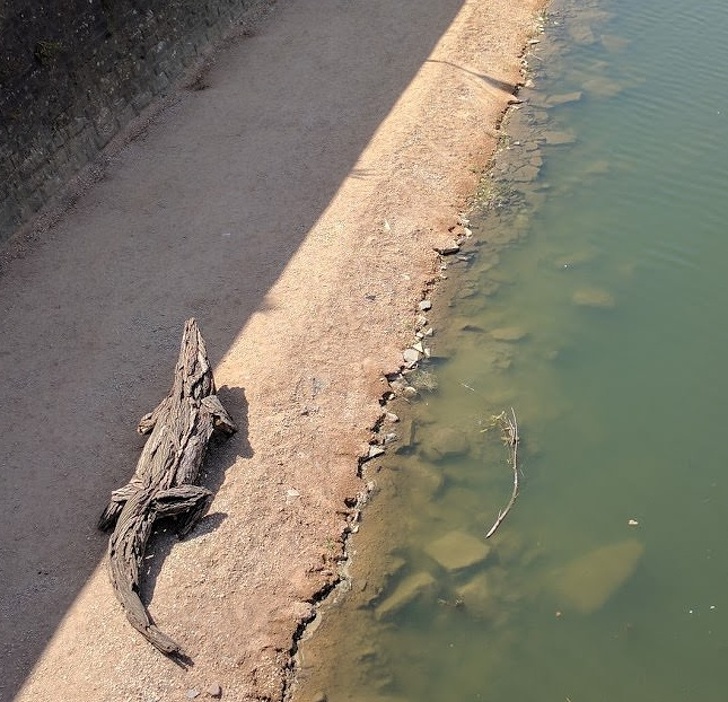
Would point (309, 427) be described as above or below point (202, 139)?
below

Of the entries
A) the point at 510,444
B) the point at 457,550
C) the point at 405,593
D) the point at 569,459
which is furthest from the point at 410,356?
the point at 405,593

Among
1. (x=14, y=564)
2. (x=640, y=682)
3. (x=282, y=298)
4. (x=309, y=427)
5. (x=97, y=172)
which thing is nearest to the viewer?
(x=640, y=682)

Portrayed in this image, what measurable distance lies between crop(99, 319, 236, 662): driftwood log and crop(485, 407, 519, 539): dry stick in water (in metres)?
2.82

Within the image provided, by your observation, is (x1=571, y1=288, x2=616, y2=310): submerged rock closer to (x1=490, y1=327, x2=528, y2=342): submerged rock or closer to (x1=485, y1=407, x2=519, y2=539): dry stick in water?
(x1=490, y1=327, x2=528, y2=342): submerged rock

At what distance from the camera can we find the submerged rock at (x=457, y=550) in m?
8.52

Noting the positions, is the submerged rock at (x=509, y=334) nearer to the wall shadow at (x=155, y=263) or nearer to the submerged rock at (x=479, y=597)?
the wall shadow at (x=155, y=263)

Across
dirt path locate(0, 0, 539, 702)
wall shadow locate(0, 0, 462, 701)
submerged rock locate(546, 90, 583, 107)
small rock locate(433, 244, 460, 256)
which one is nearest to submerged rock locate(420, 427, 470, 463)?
dirt path locate(0, 0, 539, 702)

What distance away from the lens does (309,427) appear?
31.7ft

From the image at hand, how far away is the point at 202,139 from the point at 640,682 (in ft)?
33.0

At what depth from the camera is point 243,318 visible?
35.8 feet

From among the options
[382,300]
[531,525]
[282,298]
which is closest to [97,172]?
[282,298]

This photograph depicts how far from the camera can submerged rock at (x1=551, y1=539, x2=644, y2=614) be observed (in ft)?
26.6

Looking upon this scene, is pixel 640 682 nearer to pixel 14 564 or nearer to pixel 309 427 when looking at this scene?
pixel 309 427

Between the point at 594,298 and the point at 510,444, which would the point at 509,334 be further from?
the point at 510,444
